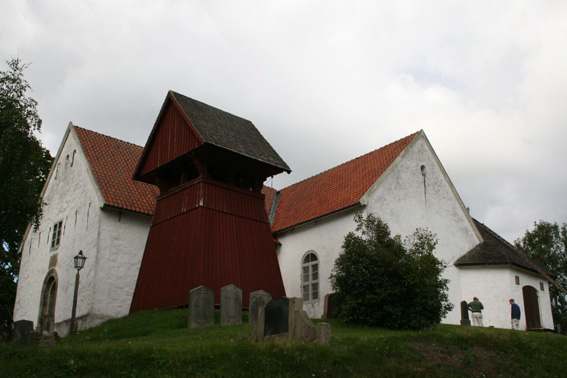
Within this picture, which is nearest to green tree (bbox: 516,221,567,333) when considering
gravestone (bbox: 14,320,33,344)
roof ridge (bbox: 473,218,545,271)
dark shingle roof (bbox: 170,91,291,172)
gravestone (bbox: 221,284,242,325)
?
roof ridge (bbox: 473,218,545,271)

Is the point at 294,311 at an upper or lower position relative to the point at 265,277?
lower

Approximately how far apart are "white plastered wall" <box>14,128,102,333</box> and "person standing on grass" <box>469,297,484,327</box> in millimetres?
15145

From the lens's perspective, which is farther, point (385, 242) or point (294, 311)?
point (385, 242)

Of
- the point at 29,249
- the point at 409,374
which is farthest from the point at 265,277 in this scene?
the point at 29,249

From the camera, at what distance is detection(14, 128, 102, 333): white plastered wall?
2714 centimetres

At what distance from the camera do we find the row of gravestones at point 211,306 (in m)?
19.6

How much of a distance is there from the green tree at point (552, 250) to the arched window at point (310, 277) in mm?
22502

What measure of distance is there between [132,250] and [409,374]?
16787 millimetres

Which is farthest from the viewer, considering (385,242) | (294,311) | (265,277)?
(265,277)

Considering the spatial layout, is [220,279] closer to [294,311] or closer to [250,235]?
[250,235]

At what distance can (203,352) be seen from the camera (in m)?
13.6

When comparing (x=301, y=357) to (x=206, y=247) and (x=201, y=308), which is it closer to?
(x=201, y=308)

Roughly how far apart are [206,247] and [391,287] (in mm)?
6928

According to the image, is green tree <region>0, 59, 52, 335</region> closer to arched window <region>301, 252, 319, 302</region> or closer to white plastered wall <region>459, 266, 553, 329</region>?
arched window <region>301, 252, 319, 302</region>
